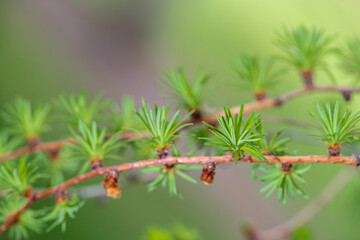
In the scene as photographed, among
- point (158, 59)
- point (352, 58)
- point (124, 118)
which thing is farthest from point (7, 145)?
point (158, 59)

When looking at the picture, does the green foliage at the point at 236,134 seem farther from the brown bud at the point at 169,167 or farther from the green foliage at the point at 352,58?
the green foliage at the point at 352,58

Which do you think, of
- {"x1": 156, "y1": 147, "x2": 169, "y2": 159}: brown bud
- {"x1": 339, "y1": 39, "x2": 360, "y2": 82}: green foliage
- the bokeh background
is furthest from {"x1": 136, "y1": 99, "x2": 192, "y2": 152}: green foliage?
the bokeh background

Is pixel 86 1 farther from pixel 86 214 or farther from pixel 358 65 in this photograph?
pixel 358 65

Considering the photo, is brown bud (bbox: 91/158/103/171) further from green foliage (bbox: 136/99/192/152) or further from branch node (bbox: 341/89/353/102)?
branch node (bbox: 341/89/353/102)

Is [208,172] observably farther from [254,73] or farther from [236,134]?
[254,73]

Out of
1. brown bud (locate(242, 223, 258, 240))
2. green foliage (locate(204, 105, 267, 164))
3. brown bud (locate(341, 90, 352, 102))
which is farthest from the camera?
brown bud (locate(242, 223, 258, 240))

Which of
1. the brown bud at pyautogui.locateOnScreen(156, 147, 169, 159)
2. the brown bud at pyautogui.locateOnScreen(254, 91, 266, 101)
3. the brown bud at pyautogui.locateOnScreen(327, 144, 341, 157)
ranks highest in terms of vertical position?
the brown bud at pyautogui.locateOnScreen(254, 91, 266, 101)
